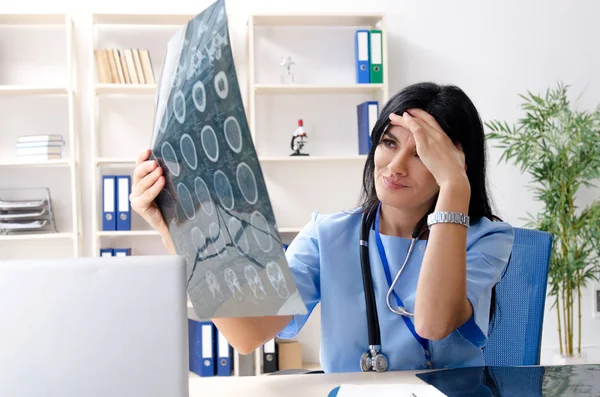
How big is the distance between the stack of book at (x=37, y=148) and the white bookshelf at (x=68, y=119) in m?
0.04

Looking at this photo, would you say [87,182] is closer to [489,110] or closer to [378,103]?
[378,103]

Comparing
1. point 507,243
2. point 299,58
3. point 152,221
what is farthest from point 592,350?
point 152,221

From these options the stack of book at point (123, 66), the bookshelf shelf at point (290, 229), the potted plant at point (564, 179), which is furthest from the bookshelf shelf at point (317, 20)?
the bookshelf shelf at point (290, 229)

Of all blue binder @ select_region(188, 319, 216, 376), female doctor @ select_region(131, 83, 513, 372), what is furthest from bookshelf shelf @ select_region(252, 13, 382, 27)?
female doctor @ select_region(131, 83, 513, 372)

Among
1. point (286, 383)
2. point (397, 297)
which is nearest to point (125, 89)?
point (397, 297)

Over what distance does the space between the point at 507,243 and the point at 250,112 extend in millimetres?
2495

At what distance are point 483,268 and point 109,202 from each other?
8.56ft

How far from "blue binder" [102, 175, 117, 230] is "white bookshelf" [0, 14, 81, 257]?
15 cm

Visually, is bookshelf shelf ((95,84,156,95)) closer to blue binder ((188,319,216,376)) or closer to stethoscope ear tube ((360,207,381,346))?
blue binder ((188,319,216,376))

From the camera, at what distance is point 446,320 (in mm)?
1204

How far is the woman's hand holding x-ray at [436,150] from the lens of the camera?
1.25m

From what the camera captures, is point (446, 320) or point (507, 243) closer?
point (446, 320)

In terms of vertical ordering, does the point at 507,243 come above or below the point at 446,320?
above

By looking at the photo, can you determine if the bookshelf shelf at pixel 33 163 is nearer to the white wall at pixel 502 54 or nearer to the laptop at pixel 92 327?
the white wall at pixel 502 54
